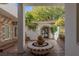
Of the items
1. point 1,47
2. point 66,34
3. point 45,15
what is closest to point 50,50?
point 66,34

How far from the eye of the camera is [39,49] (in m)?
4.49

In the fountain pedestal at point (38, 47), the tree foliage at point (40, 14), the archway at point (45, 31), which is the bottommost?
the fountain pedestal at point (38, 47)

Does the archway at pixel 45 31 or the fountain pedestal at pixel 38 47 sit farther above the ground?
the archway at pixel 45 31

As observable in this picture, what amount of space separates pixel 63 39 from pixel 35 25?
3.17 ft

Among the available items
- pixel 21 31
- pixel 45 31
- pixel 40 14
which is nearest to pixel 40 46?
pixel 45 31

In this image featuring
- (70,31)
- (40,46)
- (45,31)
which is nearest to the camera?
(45,31)

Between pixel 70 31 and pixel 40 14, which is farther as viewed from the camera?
pixel 70 31

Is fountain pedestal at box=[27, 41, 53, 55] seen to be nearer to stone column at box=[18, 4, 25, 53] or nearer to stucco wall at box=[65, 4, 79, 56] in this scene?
stone column at box=[18, 4, 25, 53]

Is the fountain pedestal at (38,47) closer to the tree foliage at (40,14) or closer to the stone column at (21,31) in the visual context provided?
the stone column at (21,31)

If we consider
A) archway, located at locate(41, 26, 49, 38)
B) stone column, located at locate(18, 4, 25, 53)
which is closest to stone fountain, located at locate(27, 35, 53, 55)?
archway, located at locate(41, 26, 49, 38)

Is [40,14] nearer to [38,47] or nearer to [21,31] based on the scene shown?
[21,31]

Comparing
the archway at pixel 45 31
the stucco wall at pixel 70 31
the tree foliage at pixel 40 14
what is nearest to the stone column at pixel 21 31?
the tree foliage at pixel 40 14

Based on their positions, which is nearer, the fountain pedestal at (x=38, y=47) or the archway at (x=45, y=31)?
the archway at (x=45, y=31)

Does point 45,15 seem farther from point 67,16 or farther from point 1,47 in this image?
point 1,47
